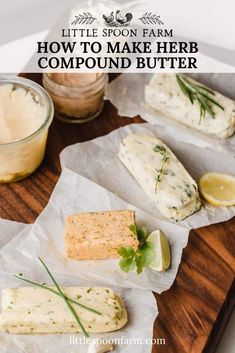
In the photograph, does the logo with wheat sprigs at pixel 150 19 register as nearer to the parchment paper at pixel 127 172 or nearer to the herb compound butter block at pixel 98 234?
the parchment paper at pixel 127 172

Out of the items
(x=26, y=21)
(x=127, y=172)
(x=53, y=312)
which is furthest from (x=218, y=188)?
(x=26, y=21)

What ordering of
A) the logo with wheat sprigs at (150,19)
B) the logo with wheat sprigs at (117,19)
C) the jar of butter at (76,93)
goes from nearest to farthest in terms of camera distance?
the jar of butter at (76,93) → the logo with wheat sprigs at (117,19) → the logo with wheat sprigs at (150,19)

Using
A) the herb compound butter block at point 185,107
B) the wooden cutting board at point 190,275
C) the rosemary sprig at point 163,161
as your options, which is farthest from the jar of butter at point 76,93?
the rosemary sprig at point 163,161

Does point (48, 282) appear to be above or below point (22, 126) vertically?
below

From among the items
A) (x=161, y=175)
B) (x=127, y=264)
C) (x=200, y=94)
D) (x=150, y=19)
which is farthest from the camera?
(x=150, y=19)

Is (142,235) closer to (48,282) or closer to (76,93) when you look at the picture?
(48,282)

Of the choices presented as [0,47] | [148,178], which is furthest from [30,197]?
[0,47]

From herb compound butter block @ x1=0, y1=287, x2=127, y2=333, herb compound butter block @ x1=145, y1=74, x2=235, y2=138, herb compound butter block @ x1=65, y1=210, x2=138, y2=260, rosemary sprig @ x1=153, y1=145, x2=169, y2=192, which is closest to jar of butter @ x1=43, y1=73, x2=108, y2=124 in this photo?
herb compound butter block @ x1=145, y1=74, x2=235, y2=138
